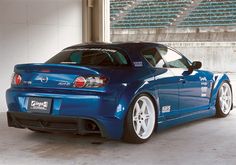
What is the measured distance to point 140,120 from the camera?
4.95 m

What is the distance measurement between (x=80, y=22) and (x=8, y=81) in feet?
7.56

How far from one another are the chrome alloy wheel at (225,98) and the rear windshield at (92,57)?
2.28 m

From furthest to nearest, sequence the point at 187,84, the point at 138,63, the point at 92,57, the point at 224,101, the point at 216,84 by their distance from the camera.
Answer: the point at 224,101 → the point at 216,84 → the point at 187,84 → the point at 92,57 → the point at 138,63

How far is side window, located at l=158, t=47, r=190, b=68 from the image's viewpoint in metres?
5.57

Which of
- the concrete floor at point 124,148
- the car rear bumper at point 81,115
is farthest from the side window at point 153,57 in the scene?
the car rear bumper at point 81,115

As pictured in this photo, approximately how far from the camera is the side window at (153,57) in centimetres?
527

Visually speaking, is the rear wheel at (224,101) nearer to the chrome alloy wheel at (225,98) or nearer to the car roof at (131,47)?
the chrome alloy wheel at (225,98)


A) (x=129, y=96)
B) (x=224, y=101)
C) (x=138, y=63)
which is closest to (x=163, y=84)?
(x=138, y=63)

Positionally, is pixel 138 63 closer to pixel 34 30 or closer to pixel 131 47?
pixel 131 47

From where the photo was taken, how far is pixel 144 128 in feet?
16.4

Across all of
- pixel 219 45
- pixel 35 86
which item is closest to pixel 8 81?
pixel 35 86

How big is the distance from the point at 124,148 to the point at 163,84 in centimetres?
97

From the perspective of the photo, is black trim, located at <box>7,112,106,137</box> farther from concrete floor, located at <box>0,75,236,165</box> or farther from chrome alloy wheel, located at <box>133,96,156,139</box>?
chrome alloy wheel, located at <box>133,96,156,139</box>

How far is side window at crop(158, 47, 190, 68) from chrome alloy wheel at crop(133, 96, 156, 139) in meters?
0.78
